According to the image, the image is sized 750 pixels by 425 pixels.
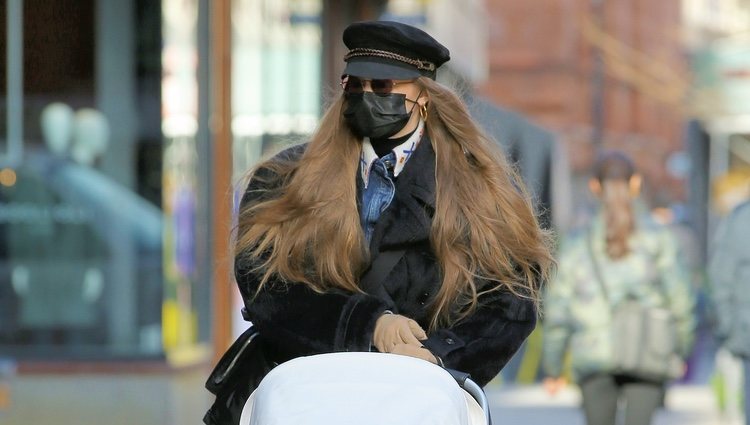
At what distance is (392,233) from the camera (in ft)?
12.0

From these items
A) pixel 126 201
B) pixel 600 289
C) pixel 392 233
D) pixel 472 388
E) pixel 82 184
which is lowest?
pixel 126 201

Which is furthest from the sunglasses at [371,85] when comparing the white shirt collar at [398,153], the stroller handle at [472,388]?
the stroller handle at [472,388]

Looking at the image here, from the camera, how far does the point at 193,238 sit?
1242 cm

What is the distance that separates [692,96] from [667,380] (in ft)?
36.0

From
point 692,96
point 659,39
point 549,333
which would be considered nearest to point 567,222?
point 692,96

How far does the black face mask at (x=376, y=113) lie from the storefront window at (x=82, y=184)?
28.2ft

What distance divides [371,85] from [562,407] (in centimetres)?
749

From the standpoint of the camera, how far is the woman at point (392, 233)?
356 cm

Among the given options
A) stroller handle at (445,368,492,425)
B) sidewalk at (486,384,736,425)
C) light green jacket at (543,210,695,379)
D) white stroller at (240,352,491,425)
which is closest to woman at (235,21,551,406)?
stroller handle at (445,368,492,425)

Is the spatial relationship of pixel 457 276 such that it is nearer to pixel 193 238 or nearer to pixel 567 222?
pixel 193 238

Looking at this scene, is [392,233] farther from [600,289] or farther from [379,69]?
[600,289]

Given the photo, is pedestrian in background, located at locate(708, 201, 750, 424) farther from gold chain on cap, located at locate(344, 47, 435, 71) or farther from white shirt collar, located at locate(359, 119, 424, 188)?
gold chain on cap, located at locate(344, 47, 435, 71)

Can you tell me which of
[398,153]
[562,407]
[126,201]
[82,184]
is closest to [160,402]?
[126,201]

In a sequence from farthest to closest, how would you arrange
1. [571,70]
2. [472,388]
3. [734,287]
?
1. [571,70]
2. [734,287]
3. [472,388]
